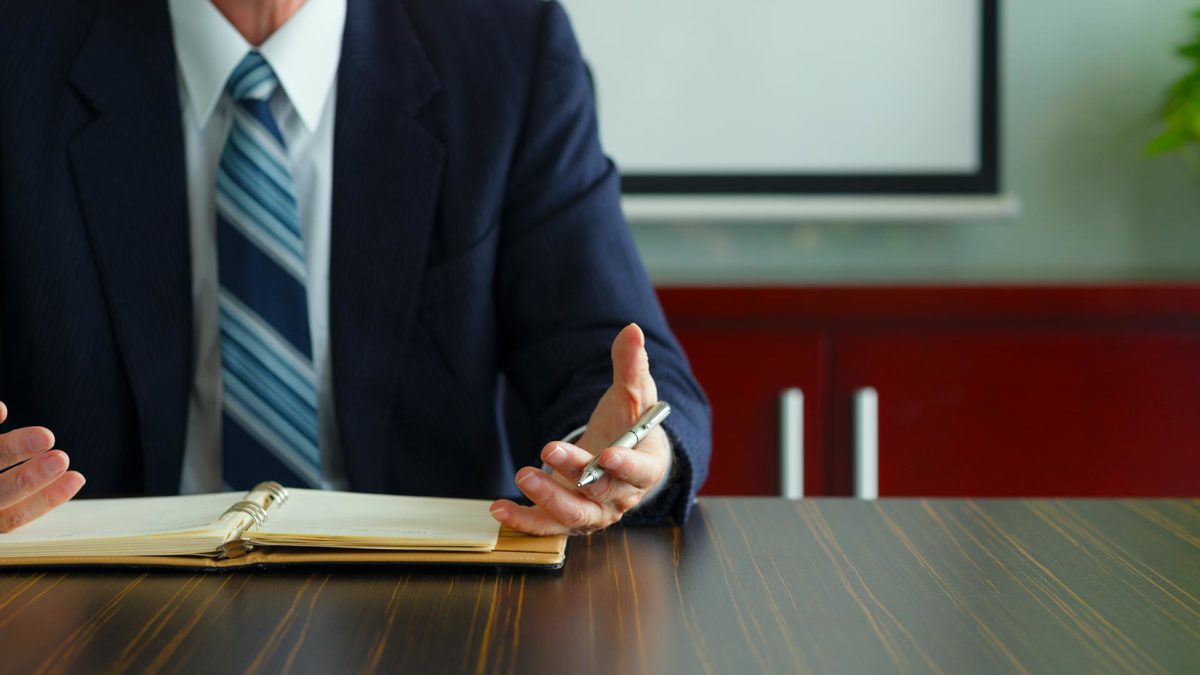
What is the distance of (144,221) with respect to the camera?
133 cm

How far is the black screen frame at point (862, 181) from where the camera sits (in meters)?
2.66

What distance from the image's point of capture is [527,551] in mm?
906

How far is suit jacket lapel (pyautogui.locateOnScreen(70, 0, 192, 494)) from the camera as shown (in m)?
1.31

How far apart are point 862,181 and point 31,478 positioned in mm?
2041

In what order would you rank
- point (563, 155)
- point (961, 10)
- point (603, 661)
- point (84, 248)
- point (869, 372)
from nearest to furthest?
point (603, 661), point (84, 248), point (563, 155), point (869, 372), point (961, 10)

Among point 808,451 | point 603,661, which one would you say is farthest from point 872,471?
point 603,661

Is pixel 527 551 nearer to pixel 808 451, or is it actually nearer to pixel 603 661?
pixel 603 661

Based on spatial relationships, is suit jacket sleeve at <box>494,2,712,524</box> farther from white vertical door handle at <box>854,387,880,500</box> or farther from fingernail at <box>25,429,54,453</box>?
white vertical door handle at <box>854,387,880,500</box>

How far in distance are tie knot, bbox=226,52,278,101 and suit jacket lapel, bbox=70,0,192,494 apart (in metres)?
0.06

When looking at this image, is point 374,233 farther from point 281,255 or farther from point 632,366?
point 632,366

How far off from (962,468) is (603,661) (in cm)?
167

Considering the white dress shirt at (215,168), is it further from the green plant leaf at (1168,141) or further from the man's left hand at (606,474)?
the green plant leaf at (1168,141)

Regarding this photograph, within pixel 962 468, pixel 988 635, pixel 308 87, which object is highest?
pixel 308 87

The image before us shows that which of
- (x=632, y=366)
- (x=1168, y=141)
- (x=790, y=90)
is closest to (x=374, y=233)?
(x=632, y=366)
